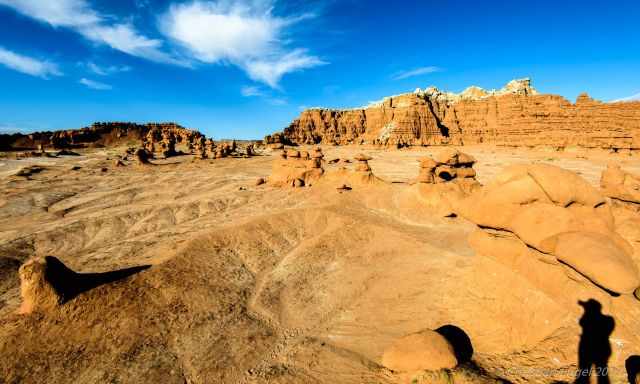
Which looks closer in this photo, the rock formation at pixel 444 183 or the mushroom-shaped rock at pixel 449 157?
the rock formation at pixel 444 183

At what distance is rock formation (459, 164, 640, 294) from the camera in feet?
14.4

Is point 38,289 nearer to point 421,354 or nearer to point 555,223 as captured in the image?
point 421,354

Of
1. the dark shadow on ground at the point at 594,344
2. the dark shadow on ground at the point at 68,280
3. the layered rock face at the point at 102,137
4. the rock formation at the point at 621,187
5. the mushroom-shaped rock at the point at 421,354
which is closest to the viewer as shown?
the dark shadow on ground at the point at 594,344

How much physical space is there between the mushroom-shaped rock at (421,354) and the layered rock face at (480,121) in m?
50.9

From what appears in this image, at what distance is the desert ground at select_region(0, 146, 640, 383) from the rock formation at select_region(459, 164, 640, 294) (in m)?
0.48

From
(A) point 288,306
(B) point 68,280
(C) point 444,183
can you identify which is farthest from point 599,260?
(C) point 444,183

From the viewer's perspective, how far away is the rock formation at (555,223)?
4402 millimetres

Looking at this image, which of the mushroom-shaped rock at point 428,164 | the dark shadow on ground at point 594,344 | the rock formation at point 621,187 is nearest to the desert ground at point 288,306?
the dark shadow on ground at point 594,344

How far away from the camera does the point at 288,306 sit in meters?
7.18

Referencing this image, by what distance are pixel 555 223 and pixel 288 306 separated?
5.77m

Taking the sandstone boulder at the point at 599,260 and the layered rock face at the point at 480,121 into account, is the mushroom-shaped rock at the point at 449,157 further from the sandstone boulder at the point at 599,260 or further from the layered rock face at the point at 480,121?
the layered rock face at the point at 480,121

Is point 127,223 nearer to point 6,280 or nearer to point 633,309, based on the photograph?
point 6,280

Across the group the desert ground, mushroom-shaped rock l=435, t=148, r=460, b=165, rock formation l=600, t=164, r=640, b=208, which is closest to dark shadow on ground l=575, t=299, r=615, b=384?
the desert ground

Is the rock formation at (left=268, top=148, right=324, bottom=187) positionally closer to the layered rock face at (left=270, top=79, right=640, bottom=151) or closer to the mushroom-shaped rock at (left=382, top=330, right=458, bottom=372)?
the mushroom-shaped rock at (left=382, top=330, right=458, bottom=372)
